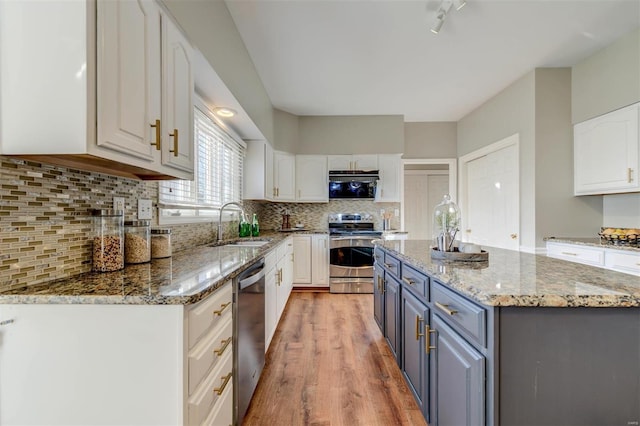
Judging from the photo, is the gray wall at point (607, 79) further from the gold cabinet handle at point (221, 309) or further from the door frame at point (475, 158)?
the gold cabinet handle at point (221, 309)

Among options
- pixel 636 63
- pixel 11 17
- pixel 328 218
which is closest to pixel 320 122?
pixel 328 218

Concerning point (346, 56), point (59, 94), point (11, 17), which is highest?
point (346, 56)

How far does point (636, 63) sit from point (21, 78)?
4.16m

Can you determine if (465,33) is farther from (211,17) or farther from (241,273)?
(241,273)

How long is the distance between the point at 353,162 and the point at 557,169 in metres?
2.53

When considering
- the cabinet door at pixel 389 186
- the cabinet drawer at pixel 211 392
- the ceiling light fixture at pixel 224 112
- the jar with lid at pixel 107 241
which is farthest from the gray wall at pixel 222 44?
the cabinet door at pixel 389 186

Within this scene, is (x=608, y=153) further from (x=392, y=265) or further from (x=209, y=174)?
(x=209, y=174)

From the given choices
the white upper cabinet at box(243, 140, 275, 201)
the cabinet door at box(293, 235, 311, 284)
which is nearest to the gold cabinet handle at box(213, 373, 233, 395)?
the white upper cabinet at box(243, 140, 275, 201)

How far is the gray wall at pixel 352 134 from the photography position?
14.7ft

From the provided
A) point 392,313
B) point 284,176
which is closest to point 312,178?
point 284,176

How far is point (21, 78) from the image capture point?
0.84 m

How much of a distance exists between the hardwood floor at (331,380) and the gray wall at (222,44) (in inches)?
84.8

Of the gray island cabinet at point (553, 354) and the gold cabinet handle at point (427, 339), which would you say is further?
the gold cabinet handle at point (427, 339)

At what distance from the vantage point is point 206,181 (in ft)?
8.34
